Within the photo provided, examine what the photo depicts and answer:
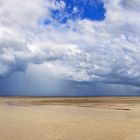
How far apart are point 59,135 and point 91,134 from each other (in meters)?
2.14

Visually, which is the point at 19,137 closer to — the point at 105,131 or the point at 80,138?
the point at 80,138

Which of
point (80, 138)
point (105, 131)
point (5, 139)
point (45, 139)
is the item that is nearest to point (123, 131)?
point (105, 131)

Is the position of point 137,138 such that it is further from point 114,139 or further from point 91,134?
point 91,134

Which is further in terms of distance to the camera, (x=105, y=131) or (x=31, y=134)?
(x=105, y=131)

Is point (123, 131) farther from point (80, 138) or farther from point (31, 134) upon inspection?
point (31, 134)

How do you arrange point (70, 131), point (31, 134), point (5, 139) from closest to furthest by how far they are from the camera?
point (5, 139), point (31, 134), point (70, 131)

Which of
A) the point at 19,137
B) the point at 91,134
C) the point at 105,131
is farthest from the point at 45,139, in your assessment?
the point at 105,131

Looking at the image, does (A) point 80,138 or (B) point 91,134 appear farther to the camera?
(B) point 91,134

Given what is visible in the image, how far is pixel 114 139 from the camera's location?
57.4 ft

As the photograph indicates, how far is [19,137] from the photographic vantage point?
17734 millimetres

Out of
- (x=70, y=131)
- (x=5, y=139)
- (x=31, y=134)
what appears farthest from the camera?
(x=70, y=131)

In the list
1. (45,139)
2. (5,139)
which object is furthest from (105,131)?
(5,139)

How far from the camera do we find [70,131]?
2045cm

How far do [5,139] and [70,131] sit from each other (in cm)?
516
